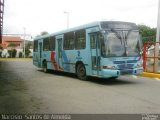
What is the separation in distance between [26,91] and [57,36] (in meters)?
7.37

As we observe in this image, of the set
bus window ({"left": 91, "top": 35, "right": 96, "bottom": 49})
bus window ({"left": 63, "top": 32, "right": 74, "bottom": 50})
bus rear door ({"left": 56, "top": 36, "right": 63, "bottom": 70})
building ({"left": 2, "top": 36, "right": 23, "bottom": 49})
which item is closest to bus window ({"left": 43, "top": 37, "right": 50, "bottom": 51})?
bus rear door ({"left": 56, "top": 36, "right": 63, "bottom": 70})

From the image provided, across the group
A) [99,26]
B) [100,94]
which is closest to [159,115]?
[100,94]

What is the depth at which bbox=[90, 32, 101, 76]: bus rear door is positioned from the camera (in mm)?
13508

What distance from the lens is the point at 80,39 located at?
15.4m

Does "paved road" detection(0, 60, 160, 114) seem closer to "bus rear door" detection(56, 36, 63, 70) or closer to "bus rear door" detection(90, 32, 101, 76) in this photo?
"bus rear door" detection(90, 32, 101, 76)

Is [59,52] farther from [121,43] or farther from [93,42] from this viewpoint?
[121,43]

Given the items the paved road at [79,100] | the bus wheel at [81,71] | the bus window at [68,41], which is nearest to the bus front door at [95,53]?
the bus wheel at [81,71]

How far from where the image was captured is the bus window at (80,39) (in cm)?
1491

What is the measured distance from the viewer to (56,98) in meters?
10.1

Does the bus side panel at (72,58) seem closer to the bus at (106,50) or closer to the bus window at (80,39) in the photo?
the bus at (106,50)

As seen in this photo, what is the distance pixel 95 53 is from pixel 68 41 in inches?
140

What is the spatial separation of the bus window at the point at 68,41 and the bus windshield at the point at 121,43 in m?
3.61

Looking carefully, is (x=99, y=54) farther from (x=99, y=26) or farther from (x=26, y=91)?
(x=26, y=91)

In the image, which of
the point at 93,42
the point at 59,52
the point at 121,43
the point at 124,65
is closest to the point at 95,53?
the point at 93,42
